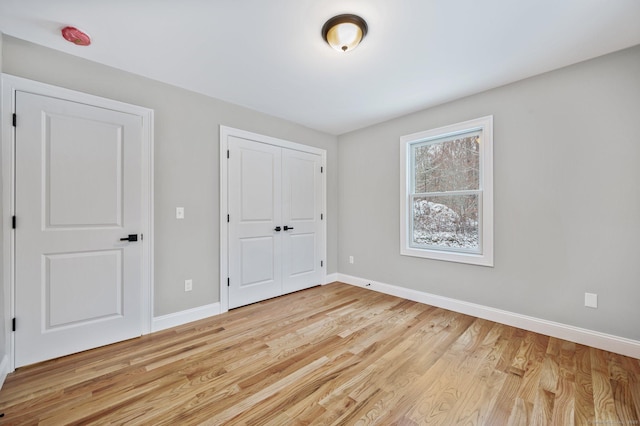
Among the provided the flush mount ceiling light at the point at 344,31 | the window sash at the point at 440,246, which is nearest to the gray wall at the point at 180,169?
the flush mount ceiling light at the point at 344,31

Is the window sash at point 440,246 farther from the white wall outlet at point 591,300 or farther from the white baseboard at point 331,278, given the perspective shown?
the white baseboard at point 331,278

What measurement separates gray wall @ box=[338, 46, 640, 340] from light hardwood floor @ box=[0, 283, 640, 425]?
1.29 ft

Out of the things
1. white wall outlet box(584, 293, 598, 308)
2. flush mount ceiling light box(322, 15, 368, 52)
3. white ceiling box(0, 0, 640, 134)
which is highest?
white ceiling box(0, 0, 640, 134)

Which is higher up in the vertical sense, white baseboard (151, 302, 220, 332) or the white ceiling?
the white ceiling

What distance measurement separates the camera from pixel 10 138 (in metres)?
1.90

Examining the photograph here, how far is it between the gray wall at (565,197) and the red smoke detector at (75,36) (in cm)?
341

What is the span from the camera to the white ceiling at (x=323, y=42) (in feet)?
5.52

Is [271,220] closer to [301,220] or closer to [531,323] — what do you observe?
[301,220]

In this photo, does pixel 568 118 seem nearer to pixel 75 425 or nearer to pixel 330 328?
pixel 330 328

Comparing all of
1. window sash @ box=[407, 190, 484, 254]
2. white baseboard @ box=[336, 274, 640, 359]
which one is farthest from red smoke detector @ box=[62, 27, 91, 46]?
white baseboard @ box=[336, 274, 640, 359]

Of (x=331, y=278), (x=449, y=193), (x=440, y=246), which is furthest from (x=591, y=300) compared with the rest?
(x=331, y=278)

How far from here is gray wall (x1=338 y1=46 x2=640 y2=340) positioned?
2088mm

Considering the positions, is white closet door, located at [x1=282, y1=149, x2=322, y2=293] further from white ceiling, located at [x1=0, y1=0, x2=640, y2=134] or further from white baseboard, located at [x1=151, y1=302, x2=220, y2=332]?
white ceiling, located at [x1=0, y1=0, x2=640, y2=134]

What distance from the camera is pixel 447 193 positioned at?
3129mm
